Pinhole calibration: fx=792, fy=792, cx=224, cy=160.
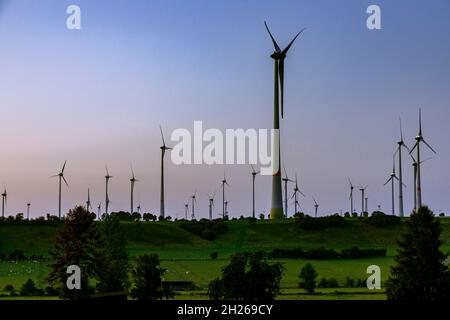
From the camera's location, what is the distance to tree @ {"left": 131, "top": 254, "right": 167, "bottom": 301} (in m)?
97.1

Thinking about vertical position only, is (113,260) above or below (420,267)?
above

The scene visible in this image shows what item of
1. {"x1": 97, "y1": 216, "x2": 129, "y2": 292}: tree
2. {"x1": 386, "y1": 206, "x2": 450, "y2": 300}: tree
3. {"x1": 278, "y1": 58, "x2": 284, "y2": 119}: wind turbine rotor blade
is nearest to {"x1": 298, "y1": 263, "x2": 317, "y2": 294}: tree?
{"x1": 386, "y1": 206, "x2": 450, "y2": 300}: tree

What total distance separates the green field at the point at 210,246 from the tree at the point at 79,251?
19.2 metres

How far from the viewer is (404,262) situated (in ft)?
304

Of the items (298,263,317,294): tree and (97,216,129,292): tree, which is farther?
(298,263,317,294): tree

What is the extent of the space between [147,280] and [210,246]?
84.0 m

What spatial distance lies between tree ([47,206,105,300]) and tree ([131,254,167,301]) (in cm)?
496

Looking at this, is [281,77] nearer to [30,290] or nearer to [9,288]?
[9,288]

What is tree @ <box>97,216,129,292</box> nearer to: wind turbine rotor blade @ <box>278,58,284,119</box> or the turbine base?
wind turbine rotor blade @ <box>278,58,284,119</box>

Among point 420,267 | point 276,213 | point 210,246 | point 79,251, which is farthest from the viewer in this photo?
point 276,213

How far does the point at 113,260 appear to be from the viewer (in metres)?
117

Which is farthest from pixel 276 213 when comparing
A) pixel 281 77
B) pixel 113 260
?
pixel 113 260

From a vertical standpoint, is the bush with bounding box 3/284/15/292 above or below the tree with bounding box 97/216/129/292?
below
